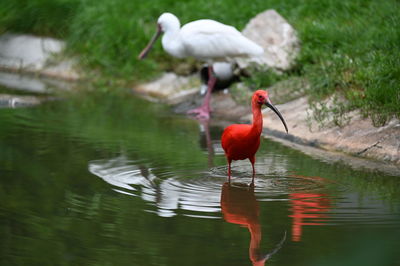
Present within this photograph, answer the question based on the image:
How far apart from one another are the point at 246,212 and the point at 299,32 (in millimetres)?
6417

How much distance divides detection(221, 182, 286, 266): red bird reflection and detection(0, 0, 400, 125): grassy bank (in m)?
2.23

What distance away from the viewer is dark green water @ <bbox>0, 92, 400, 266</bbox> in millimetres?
4910

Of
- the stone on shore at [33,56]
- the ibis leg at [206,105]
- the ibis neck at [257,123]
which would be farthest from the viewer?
the stone on shore at [33,56]

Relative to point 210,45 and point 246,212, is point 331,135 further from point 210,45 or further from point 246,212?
point 210,45

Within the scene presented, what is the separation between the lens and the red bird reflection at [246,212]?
16.0ft

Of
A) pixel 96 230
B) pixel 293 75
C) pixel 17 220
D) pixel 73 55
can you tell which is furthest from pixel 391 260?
pixel 73 55

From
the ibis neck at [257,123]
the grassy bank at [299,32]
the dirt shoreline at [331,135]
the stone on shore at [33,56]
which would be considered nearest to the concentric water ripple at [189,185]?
the ibis neck at [257,123]

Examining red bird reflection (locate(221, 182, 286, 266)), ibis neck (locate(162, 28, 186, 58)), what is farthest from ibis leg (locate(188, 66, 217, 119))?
red bird reflection (locate(221, 182, 286, 266))

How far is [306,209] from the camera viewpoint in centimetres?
587

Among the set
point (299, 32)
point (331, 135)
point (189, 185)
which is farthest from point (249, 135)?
point (299, 32)

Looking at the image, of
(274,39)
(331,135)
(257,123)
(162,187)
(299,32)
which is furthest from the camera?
A: (274,39)

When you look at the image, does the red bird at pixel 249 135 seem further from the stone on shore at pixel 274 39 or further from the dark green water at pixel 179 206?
the stone on shore at pixel 274 39

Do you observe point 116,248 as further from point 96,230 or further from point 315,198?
point 315,198

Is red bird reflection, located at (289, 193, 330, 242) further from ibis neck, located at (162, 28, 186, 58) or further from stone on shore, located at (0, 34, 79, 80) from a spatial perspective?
stone on shore, located at (0, 34, 79, 80)
